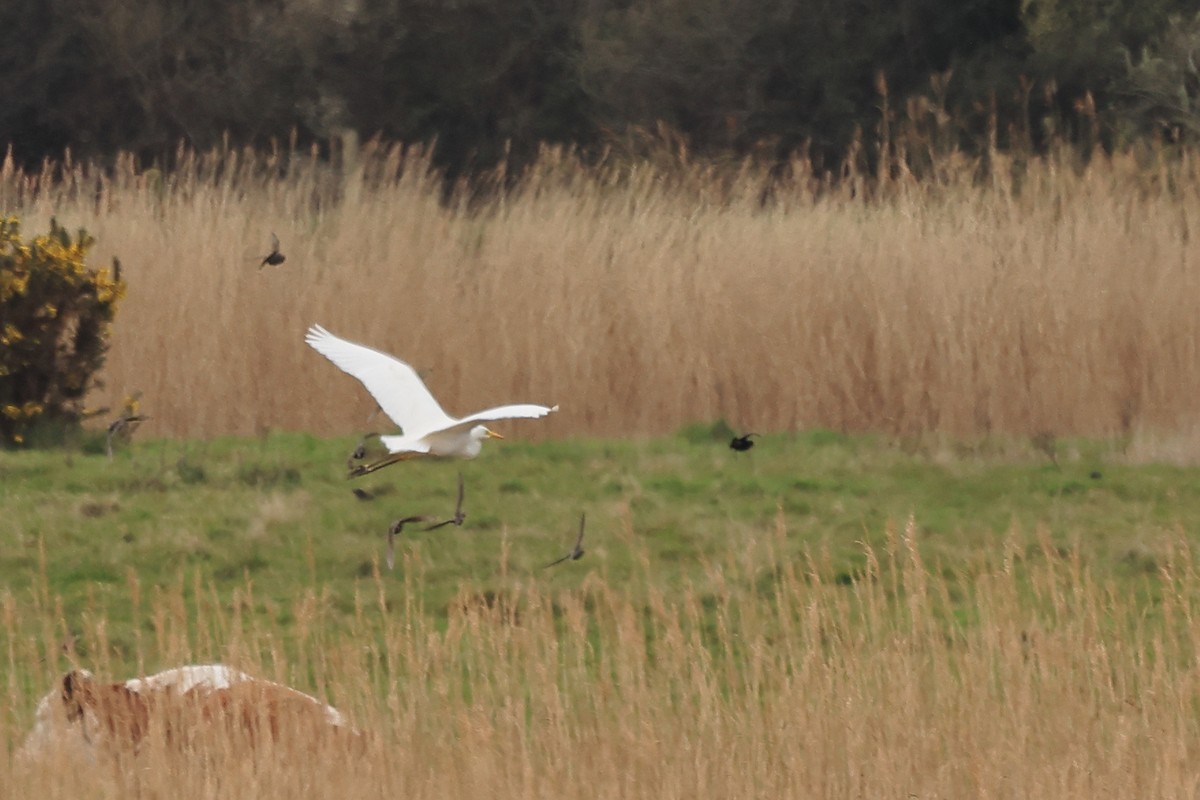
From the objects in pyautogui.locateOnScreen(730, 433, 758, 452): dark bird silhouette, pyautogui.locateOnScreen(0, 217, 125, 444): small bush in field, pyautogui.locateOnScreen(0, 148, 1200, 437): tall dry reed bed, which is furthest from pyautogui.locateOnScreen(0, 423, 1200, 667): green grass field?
pyautogui.locateOnScreen(0, 148, 1200, 437): tall dry reed bed

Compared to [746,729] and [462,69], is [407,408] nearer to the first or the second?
[746,729]

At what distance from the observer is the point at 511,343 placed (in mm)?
9914

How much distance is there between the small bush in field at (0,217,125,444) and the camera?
8.98 m

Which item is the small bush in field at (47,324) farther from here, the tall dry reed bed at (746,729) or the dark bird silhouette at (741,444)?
the tall dry reed bed at (746,729)

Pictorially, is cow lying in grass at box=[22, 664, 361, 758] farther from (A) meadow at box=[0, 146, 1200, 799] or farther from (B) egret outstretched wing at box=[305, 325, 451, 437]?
(B) egret outstretched wing at box=[305, 325, 451, 437]

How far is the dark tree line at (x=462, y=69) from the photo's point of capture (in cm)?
2108

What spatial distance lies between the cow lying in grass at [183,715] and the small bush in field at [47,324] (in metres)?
4.66

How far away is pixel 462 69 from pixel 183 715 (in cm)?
1827

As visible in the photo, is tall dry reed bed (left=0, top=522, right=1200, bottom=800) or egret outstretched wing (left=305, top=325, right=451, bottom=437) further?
egret outstretched wing (left=305, top=325, right=451, bottom=437)

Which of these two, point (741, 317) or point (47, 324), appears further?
point (741, 317)

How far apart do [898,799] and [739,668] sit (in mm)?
1471

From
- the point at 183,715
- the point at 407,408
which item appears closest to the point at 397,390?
the point at 407,408

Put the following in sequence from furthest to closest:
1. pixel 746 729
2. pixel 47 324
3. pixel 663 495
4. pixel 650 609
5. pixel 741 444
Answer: pixel 47 324 < pixel 741 444 < pixel 663 495 < pixel 650 609 < pixel 746 729

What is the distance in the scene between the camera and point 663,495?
7.95m
